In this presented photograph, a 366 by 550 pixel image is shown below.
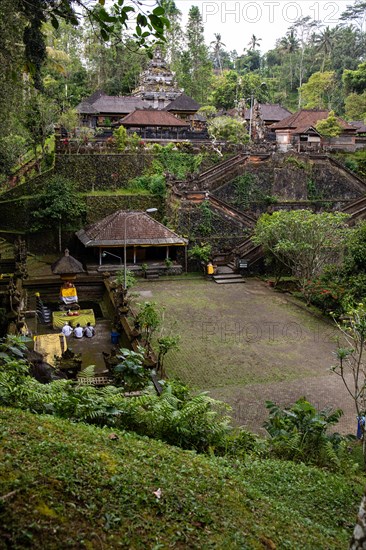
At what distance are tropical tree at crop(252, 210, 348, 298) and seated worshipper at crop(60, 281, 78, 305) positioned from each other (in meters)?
8.21

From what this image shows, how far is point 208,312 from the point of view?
1839cm

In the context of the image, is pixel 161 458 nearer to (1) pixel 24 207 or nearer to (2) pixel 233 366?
(2) pixel 233 366

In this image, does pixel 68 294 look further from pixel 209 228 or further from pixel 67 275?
pixel 209 228

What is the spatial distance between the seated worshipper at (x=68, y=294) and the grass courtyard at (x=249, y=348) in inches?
115

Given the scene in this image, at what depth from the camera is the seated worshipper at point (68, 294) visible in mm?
17469

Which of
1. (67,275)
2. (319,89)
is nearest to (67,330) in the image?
(67,275)

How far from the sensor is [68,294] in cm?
1762

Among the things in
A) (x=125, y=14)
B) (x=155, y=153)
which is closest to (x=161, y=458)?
(x=125, y=14)

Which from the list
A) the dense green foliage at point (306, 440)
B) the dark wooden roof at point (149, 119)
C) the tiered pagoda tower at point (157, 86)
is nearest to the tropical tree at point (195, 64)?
the tiered pagoda tower at point (157, 86)

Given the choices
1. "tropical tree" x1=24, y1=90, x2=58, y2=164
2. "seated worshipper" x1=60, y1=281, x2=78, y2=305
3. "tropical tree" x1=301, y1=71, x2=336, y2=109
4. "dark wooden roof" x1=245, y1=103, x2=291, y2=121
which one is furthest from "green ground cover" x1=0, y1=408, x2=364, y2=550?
"tropical tree" x1=301, y1=71, x2=336, y2=109

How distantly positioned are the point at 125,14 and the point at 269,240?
57.3 feet

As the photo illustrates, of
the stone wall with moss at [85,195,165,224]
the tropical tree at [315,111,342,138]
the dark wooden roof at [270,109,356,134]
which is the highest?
the dark wooden roof at [270,109,356,134]

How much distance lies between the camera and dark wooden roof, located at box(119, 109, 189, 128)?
111 ft

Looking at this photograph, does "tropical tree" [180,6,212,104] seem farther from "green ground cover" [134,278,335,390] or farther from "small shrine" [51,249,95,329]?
"small shrine" [51,249,95,329]
